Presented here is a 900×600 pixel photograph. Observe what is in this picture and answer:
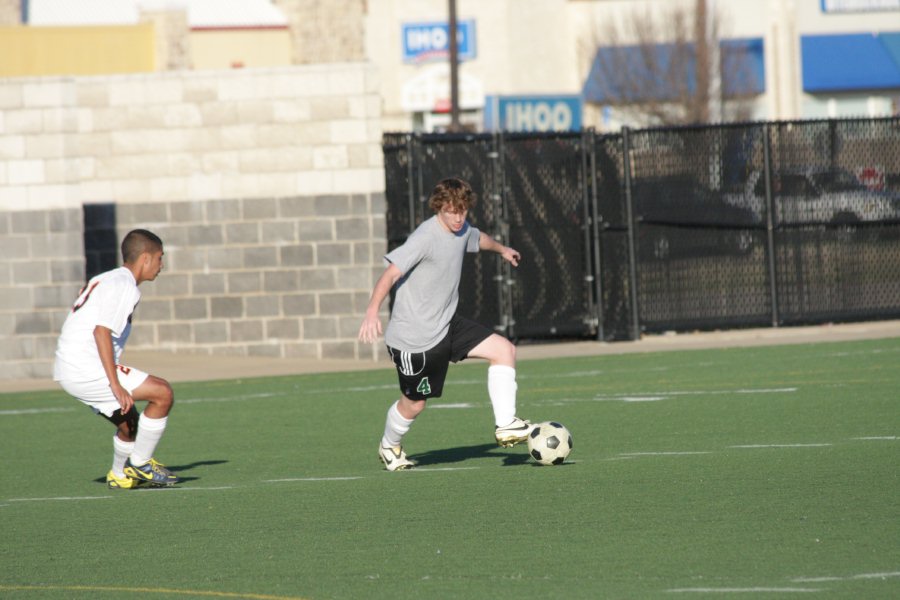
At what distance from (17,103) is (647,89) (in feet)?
110

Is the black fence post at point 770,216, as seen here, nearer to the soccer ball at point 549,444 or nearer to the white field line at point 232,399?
the white field line at point 232,399

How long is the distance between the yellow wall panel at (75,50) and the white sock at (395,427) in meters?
27.1

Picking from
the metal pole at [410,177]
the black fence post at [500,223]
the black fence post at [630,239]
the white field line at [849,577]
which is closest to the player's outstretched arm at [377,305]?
the white field line at [849,577]

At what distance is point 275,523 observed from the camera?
8.48m

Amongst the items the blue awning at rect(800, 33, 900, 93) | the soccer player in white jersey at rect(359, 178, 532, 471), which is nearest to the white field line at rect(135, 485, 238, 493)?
the soccer player in white jersey at rect(359, 178, 532, 471)

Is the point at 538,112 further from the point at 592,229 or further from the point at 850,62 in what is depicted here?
the point at 850,62

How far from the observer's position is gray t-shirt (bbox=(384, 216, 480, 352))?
1002 centimetres

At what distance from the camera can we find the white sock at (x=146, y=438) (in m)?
9.98

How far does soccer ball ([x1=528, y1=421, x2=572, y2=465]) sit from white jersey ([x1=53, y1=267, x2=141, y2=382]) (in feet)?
8.41

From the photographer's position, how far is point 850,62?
52.2 m

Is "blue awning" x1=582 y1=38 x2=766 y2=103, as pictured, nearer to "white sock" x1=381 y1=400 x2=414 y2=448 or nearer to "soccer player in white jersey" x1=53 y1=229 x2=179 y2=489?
"white sock" x1=381 y1=400 x2=414 y2=448

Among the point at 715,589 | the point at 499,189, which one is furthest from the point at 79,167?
the point at 715,589

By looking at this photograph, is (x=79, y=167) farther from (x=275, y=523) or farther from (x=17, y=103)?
(x=275, y=523)

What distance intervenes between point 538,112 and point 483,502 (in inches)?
1111
